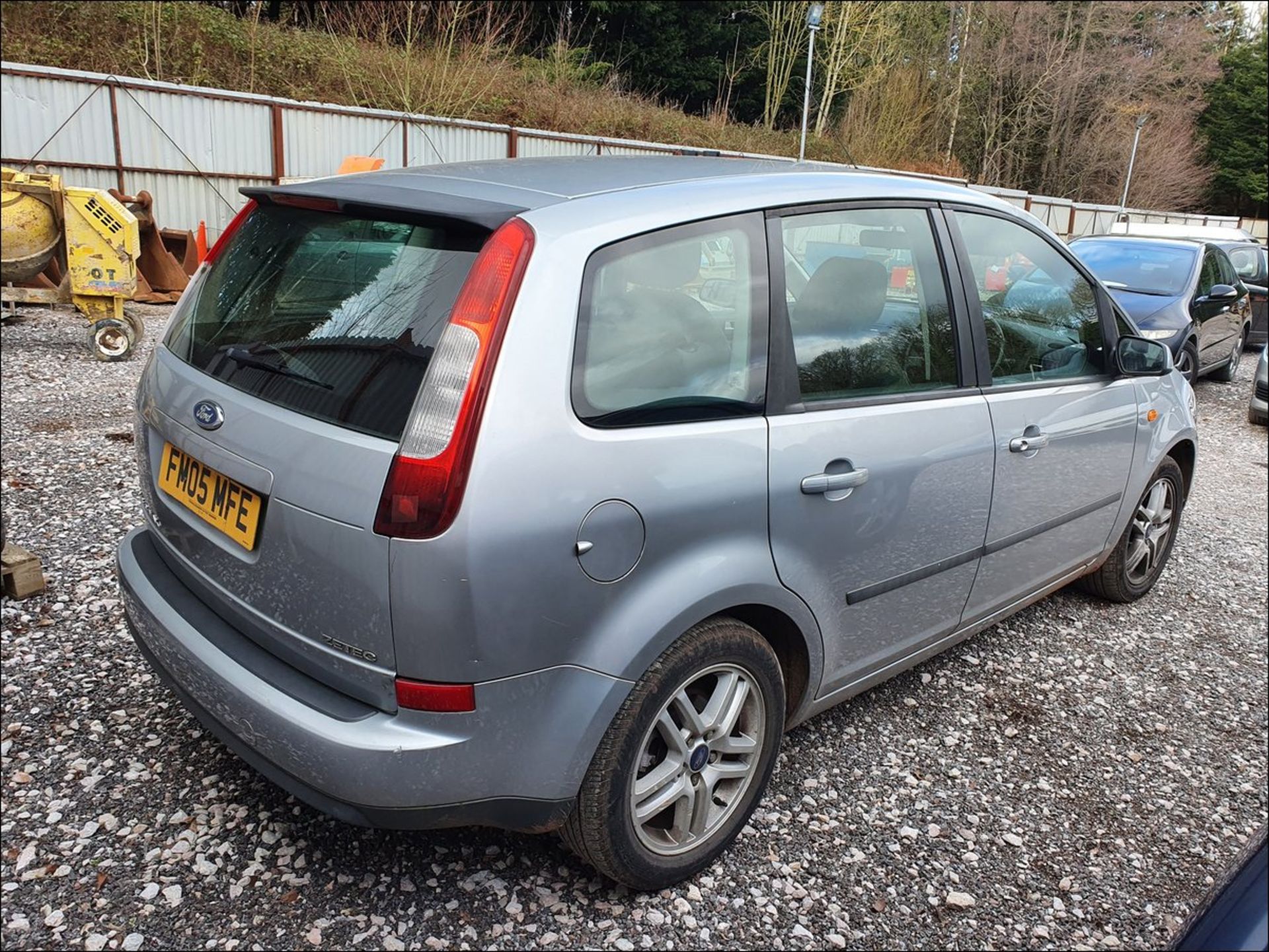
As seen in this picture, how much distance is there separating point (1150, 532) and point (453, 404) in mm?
3800

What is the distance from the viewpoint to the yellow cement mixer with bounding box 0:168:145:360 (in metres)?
8.08

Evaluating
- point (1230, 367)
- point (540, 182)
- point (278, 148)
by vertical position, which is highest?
point (278, 148)

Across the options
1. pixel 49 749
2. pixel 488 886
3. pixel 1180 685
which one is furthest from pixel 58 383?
pixel 1180 685

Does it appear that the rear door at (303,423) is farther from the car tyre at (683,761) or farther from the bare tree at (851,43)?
the bare tree at (851,43)

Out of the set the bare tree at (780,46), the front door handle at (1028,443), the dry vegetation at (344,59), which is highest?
the bare tree at (780,46)

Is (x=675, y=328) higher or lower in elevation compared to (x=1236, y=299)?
higher

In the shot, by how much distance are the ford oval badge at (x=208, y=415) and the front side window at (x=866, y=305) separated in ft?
4.72

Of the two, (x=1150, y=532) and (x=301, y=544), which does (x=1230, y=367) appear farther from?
(x=301, y=544)

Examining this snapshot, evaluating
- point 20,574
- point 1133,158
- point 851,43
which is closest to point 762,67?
point 851,43

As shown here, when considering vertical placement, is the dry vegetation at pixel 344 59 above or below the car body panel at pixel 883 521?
above

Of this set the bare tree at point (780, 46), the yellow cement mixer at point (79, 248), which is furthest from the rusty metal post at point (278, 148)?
the bare tree at point (780, 46)

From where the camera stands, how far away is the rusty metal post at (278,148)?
1425 cm

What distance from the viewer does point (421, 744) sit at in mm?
1935

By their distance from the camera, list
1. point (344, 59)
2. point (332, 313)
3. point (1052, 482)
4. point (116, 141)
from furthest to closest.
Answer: point (344, 59), point (116, 141), point (1052, 482), point (332, 313)
